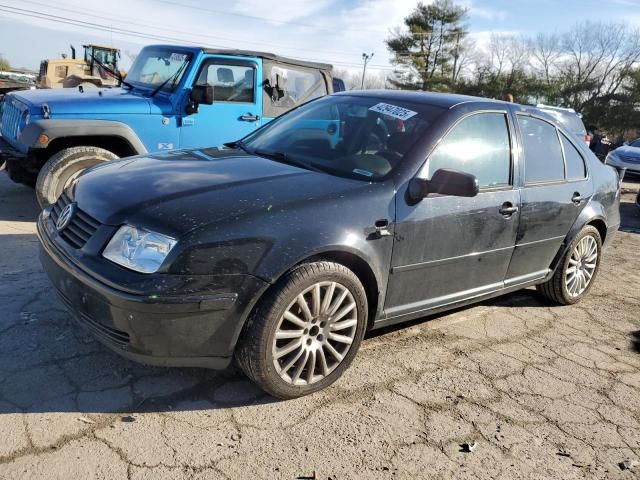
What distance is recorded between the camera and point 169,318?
234 cm

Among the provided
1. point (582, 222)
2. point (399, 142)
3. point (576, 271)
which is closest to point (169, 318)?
point (399, 142)

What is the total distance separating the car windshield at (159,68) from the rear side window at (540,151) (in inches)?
156

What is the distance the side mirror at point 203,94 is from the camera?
579 cm

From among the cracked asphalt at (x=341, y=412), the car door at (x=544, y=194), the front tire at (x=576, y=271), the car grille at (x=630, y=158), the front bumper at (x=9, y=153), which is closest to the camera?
the cracked asphalt at (x=341, y=412)

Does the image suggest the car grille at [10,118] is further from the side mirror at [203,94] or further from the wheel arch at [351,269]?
the wheel arch at [351,269]

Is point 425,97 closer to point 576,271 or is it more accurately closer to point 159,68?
point 576,271

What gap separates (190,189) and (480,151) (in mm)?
1919

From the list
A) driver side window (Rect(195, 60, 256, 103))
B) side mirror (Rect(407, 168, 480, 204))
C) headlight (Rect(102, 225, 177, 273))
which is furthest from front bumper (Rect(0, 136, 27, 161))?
side mirror (Rect(407, 168, 480, 204))

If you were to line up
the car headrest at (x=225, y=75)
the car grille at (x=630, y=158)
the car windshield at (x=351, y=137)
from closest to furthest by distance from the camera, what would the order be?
the car windshield at (x=351, y=137) < the car headrest at (x=225, y=75) < the car grille at (x=630, y=158)

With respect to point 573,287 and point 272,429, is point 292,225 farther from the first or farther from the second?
point 573,287

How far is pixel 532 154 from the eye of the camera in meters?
3.85

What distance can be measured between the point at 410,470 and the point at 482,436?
0.52 m

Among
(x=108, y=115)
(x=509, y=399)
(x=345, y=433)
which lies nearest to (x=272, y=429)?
(x=345, y=433)

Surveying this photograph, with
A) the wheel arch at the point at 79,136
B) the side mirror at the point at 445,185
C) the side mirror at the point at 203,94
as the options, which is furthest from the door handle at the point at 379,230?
the wheel arch at the point at 79,136
